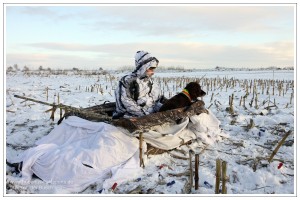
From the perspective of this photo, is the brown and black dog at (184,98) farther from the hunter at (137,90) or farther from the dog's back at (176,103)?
the hunter at (137,90)

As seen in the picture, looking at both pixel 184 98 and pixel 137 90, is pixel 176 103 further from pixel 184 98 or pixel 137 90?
pixel 137 90

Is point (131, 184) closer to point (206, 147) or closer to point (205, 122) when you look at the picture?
point (206, 147)

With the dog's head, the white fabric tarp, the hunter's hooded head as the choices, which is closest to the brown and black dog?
the dog's head

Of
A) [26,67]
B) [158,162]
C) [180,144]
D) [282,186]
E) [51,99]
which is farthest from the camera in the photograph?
[26,67]

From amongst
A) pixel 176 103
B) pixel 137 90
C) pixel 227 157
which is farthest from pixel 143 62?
pixel 227 157

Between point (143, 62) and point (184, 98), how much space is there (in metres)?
1.03

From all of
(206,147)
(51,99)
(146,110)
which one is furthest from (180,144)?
(51,99)

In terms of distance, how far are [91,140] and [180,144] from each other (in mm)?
1653

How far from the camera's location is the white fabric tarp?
4.63 meters

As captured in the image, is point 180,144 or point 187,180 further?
point 180,144

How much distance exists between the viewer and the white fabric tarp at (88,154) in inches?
182

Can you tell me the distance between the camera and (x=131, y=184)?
450 centimetres

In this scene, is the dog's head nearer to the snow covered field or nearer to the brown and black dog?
the brown and black dog

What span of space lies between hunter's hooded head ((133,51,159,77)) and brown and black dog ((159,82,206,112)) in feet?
2.39
